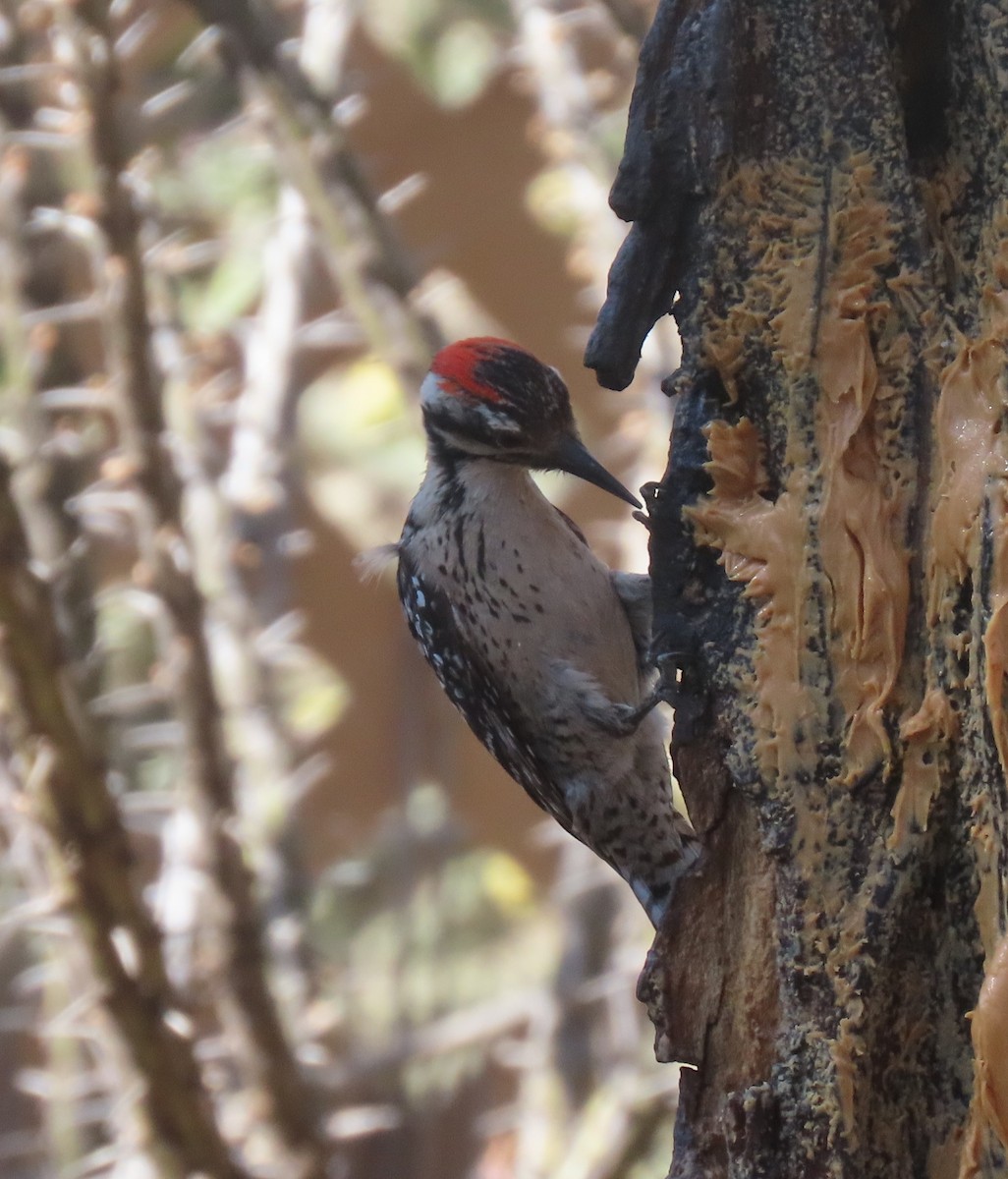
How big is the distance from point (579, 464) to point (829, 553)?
85 cm

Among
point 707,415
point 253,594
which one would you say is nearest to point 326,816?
point 253,594

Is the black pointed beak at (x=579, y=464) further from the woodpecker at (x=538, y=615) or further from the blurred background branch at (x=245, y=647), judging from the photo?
the blurred background branch at (x=245, y=647)

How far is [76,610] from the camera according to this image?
316 cm

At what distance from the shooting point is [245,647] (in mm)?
3779

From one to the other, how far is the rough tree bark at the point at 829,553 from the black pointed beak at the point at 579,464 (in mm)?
623

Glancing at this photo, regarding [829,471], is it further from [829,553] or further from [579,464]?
[579,464]

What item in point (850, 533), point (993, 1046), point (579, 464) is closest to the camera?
point (993, 1046)

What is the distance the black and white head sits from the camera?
88.2 inches

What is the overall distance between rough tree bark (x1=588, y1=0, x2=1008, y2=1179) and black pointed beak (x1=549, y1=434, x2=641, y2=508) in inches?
24.5

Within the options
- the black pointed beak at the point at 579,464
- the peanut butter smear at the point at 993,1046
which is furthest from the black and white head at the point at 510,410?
the peanut butter smear at the point at 993,1046

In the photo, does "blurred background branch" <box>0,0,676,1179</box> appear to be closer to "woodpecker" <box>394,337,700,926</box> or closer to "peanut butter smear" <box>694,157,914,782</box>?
"woodpecker" <box>394,337,700,926</box>

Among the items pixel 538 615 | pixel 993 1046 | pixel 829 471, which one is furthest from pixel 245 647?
pixel 993 1046

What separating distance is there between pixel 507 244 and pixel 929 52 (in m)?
6.25

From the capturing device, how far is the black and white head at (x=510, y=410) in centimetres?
224
